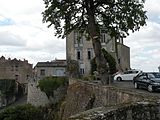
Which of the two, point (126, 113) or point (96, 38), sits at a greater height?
point (96, 38)

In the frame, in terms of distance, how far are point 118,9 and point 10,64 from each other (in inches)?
2637

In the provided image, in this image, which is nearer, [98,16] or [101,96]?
[101,96]

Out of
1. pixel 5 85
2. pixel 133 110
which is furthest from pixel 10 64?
pixel 133 110

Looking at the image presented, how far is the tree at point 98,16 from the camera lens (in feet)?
97.7

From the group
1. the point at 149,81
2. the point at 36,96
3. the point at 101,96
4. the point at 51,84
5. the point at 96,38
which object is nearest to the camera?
the point at 101,96

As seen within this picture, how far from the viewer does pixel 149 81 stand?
2644cm

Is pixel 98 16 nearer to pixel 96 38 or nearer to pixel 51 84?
pixel 96 38

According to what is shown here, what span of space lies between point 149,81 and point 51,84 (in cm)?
2959

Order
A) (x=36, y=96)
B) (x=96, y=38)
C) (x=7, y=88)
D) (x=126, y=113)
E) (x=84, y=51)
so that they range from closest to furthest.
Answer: (x=126, y=113) → (x=96, y=38) → (x=36, y=96) → (x=84, y=51) → (x=7, y=88)

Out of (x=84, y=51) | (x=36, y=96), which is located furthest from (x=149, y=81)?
(x=84, y=51)

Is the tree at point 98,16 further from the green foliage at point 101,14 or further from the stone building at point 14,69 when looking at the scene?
the stone building at point 14,69

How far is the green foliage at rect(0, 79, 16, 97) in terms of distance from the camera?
75438 millimetres

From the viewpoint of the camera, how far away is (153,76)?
27.1 metres

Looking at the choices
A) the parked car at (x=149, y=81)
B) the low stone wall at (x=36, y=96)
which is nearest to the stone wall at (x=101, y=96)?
the parked car at (x=149, y=81)
